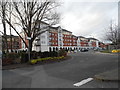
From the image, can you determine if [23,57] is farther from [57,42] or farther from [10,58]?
[57,42]

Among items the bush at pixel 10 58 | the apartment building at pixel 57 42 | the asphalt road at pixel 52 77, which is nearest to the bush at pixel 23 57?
the bush at pixel 10 58

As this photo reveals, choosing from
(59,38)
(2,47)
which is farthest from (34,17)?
(59,38)

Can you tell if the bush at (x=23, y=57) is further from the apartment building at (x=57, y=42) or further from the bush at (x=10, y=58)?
the apartment building at (x=57, y=42)

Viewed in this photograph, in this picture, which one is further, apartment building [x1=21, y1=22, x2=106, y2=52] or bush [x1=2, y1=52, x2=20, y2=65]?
apartment building [x1=21, y1=22, x2=106, y2=52]

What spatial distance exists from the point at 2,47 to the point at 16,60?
411 inches

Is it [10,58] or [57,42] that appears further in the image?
[57,42]

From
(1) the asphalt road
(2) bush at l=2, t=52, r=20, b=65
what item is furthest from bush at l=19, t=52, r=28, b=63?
(1) the asphalt road

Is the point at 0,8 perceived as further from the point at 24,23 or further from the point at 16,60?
the point at 16,60

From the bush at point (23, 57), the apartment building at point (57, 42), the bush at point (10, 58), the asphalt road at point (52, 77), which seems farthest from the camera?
the apartment building at point (57, 42)

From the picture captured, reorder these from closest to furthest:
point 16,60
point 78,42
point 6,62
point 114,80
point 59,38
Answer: point 114,80 → point 6,62 → point 16,60 → point 59,38 → point 78,42

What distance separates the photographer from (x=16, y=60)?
11781 millimetres

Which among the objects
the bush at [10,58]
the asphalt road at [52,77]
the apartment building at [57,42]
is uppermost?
the apartment building at [57,42]

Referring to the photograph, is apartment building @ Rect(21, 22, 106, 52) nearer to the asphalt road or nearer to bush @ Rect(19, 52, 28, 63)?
bush @ Rect(19, 52, 28, 63)

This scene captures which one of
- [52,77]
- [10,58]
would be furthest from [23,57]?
[52,77]
